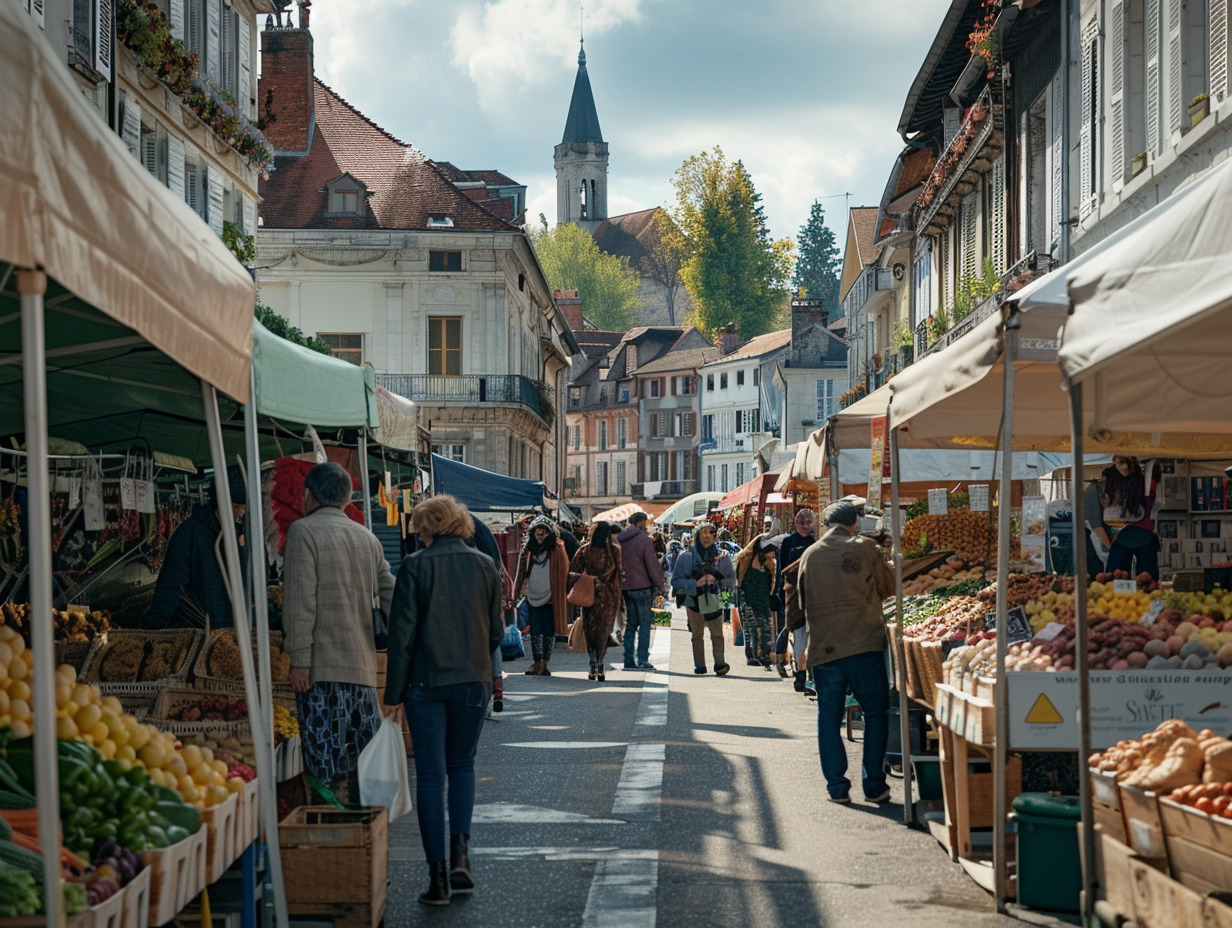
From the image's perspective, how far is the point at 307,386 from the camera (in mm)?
8297

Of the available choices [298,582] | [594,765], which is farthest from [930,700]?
[298,582]

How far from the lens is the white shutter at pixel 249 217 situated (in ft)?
93.0

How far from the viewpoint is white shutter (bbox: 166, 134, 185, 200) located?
23.2 meters

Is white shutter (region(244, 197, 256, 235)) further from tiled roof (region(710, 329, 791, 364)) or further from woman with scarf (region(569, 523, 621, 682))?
tiled roof (region(710, 329, 791, 364))

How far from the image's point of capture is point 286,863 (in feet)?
20.6

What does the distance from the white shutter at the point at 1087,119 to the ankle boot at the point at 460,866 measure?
1458 centimetres

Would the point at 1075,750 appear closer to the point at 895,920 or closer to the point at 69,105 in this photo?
the point at 895,920

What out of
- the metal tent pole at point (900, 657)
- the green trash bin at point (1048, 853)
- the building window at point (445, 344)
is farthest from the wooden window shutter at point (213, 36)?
the building window at point (445, 344)

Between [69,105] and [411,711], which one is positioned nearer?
[69,105]

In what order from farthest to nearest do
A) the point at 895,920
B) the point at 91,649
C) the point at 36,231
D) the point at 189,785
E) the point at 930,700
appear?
the point at 930,700 → the point at 91,649 → the point at 895,920 → the point at 189,785 → the point at 36,231

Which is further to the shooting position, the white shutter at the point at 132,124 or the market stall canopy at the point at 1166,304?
the white shutter at the point at 132,124

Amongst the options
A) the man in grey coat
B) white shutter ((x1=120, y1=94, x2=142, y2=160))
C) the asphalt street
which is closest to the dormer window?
white shutter ((x1=120, y1=94, x2=142, y2=160))

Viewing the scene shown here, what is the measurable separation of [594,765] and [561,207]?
466ft

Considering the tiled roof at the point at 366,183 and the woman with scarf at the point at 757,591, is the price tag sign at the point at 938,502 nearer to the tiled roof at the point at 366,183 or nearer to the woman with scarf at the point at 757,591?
the woman with scarf at the point at 757,591
